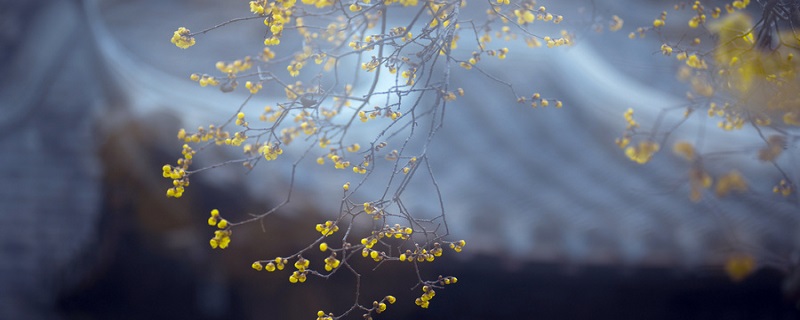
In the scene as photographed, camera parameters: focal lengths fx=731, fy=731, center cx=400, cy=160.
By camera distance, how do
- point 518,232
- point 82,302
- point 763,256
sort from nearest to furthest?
point 763,256, point 518,232, point 82,302

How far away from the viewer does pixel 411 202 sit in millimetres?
2066

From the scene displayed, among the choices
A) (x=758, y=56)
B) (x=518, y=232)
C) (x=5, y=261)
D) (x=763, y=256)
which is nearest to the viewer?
(x=758, y=56)

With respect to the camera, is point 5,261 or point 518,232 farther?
point 5,261

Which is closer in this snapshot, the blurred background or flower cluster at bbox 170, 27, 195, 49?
flower cluster at bbox 170, 27, 195, 49

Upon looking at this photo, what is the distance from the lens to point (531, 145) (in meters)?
2.98

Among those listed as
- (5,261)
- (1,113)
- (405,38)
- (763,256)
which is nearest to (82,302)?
(5,261)

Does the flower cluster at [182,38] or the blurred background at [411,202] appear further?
the blurred background at [411,202]

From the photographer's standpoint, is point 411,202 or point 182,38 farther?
point 411,202

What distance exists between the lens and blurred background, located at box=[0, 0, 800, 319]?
198 centimetres

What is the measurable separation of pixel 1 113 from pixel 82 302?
867mm

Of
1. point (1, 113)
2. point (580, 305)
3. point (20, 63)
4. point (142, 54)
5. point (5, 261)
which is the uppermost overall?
point (580, 305)

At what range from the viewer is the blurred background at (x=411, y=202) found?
78.1 inches

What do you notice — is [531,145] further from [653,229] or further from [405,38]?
[405,38]

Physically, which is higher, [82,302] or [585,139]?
[585,139]
